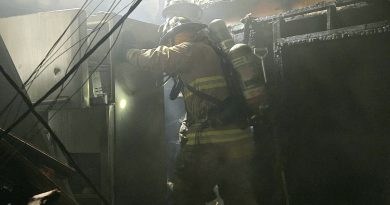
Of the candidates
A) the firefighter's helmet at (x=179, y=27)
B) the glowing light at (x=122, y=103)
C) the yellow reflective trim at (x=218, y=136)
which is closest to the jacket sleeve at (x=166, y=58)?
the firefighter's helmet at (x=179, y=27)

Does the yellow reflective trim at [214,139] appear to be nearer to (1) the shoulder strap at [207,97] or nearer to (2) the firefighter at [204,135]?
(2) the firefighter at [204,135]

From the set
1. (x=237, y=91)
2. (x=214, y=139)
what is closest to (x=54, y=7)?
(x=237, y=91)

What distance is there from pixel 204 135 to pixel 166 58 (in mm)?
999

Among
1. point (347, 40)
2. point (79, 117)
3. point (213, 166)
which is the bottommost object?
point (213, 166)

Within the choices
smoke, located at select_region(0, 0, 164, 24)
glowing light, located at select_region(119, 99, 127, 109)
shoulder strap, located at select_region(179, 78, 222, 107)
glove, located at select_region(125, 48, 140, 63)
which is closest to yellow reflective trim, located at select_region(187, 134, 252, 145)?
shoulder strap, located at select_region(179, 78, 222, 107)

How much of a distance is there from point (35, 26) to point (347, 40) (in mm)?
4280

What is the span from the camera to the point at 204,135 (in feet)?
12.7

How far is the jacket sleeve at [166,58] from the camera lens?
3.76m

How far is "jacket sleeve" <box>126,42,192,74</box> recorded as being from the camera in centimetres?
376

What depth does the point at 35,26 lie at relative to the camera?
399 centimetres

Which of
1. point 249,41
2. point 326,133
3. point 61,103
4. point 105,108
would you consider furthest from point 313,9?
point 61,103

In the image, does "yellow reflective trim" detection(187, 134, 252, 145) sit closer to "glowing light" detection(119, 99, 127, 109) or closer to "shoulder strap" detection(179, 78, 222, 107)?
"shoulder strap" detection(179, 78, 222, 107)

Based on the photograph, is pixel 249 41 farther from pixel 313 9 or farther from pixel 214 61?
pixel 214 61

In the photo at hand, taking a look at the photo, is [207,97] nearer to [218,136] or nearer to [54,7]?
[218,136]
